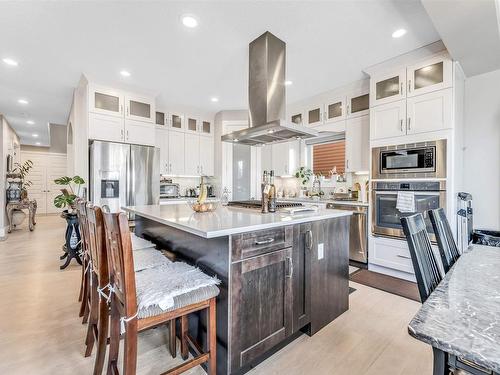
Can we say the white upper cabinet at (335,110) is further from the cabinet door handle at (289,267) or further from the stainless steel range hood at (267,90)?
the cabinet door handle at (289,267)

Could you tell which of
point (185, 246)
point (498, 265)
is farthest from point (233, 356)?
point (498, 265)

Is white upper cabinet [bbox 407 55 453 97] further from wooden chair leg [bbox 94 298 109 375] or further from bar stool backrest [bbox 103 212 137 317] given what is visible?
wooden chair leg [bbox 94 298 109 375]

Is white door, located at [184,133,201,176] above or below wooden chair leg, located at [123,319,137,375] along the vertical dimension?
above

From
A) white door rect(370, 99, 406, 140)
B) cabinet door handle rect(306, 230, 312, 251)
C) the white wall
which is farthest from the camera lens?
white door rect(370, 99, 406, 140)

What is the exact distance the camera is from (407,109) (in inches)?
120

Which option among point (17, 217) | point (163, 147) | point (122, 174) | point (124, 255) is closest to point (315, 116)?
point (163, 147)

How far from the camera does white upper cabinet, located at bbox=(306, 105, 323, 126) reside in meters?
4.32

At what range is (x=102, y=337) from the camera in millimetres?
1423

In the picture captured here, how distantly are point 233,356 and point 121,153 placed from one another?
3.40 metres

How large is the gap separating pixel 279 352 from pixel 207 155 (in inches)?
172

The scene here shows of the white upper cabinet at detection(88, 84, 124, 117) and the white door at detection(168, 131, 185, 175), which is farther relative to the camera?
the white door at detection(168, 131, 185, 175)

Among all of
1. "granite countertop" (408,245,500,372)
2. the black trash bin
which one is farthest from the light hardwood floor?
the black trash bin

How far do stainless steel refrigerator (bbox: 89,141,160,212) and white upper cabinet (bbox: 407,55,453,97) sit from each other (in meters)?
3.78

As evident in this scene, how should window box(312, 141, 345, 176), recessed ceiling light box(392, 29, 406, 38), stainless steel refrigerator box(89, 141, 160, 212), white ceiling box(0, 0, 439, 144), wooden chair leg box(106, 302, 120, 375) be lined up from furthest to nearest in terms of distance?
window box(312, 141, 345, 176) < stainless steel refrigerator box(89, 141, 160, 212) < recessed ceiling light box(392, 29, 406, 38) < white ceiling box(0, 0, 439, 144) < wooden chair leg box(106, 302, 120, 375)
